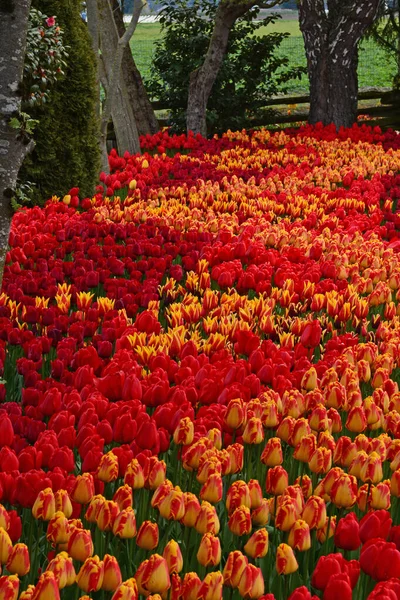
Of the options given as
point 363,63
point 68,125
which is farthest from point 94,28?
→ point 363,63

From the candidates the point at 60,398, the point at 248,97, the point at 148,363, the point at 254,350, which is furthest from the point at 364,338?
the point at 248,97

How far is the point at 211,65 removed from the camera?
14.5m

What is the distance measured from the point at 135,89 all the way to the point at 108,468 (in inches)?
A: 490

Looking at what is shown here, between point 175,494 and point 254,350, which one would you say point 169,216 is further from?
point 175,494

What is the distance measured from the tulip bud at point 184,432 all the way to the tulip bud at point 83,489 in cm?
49

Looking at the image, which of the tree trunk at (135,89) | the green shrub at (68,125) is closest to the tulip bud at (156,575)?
the green shrub at (68,125)

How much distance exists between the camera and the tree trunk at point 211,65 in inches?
559


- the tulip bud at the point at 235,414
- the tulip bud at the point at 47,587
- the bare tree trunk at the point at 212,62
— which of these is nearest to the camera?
the tulip bud at the point at 47,587

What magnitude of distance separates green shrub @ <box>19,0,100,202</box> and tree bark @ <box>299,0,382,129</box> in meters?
6.79

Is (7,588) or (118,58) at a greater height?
(118,58)

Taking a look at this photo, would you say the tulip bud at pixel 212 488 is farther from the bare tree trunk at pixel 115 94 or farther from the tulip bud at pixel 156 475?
the bare tree trunk at pixel 115 94

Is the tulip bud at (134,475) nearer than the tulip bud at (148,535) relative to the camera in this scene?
No

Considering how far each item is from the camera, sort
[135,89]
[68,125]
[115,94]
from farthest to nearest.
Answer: [135,89] < [115,94] < [68,125]

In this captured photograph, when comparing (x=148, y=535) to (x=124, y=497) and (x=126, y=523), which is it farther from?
(x=124, y=497)
